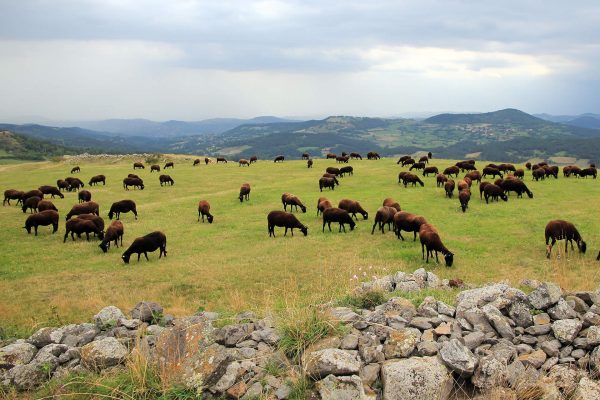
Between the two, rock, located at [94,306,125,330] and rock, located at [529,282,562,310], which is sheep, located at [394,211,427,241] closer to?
rock, located at [529,282,562,310]

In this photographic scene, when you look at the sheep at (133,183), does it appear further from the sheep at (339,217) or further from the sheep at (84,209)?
the sheep at (339,217)

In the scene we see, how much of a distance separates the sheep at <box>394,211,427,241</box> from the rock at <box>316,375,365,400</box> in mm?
16298

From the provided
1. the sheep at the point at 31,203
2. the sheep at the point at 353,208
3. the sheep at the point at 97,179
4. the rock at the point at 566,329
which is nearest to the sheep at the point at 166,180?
the sheep at the point at 97,179

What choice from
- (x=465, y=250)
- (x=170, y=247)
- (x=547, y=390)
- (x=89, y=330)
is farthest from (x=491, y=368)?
(x=170, y=247)

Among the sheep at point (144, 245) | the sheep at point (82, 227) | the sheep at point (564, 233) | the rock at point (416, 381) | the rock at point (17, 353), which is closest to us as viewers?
the rock at point (416, 381)

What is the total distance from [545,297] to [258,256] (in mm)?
13668

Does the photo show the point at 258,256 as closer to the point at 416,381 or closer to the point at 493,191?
the point at 416,381

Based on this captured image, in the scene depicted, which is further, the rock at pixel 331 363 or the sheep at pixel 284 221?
the sheep at pixel 284 221

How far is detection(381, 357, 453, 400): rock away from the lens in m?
6.22

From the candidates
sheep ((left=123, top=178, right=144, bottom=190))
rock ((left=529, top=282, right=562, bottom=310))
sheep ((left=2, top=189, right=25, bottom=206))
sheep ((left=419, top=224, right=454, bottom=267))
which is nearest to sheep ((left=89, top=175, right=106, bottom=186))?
sheep ((left=123, top=178, right=144, bottom=190))

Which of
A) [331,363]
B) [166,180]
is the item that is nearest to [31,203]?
[166,180]

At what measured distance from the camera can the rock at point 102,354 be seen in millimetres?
7301

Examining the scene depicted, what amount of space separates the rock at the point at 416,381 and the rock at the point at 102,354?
4.67m

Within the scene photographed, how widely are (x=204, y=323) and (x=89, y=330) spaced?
2646mm
